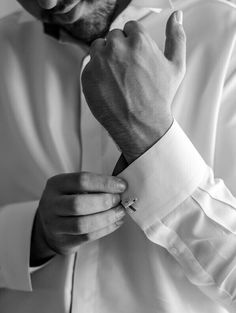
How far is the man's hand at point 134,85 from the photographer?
704mm

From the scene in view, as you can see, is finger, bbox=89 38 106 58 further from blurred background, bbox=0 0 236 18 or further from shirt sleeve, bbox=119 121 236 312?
blurred background, bbox=0 0 236 18

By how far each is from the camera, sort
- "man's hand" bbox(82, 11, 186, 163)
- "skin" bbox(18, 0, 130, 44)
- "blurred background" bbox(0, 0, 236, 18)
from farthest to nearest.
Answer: "blurred background" bbox(0, 0, 236, 18), "skin" bbox(18, 0, 130, 44), "man's hand" bbox(82, 11, 186, 163)

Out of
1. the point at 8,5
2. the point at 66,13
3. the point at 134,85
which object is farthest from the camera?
the point at 8,5

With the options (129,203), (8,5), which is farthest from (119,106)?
(8,5)

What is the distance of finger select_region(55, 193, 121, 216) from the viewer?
0.72 meters

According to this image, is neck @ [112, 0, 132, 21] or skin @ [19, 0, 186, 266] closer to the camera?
skin @ [19, 0, 186, 266]

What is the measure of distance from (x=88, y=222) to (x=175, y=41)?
0.28m

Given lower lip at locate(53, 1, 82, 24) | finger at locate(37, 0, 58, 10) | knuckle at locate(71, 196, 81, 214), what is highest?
finger at locate(37, 0, 58, 10)

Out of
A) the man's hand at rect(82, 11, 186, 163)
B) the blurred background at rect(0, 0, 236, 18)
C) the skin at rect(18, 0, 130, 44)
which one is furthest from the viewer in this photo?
the blurred background at rect(0, 0, 236, 18)

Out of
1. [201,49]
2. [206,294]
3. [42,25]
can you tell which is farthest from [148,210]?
[42,25]

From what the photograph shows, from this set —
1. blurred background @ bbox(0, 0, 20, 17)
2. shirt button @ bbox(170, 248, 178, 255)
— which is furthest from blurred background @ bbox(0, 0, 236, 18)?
shirt button @ bbox(170, 248, 178, 255)

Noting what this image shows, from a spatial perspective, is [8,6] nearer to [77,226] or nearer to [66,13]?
[66,13]

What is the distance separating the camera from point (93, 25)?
873 millimetres

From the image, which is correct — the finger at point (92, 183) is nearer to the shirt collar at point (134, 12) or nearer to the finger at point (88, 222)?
the finger at point (88, 222)
